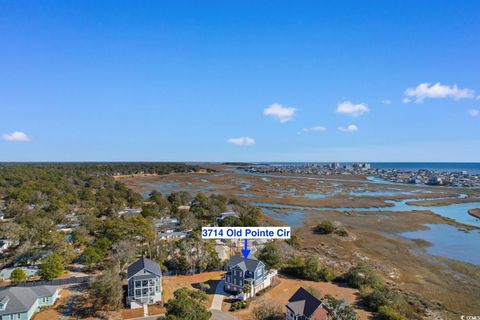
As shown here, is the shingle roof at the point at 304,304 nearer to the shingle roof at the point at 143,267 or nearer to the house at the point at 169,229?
the shingle roof at the point at 143,267

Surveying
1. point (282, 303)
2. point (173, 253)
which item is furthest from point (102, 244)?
point (282, 303)

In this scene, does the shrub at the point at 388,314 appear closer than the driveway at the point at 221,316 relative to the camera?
Yes

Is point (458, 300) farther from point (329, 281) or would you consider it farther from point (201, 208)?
point (201, 208)

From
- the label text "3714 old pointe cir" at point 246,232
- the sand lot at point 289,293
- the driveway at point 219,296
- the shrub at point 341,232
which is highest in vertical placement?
the label text "3714 old pointe cir" at point 246,232

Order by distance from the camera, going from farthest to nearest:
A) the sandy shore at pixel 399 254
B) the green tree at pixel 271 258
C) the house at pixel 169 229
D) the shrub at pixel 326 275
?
the house at pixel 169 229 < the green tree at pixel 271 258 < the shrub at pixel 326 275 < the sandy shore at pixel 399 254

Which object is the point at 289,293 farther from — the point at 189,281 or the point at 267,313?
the point at 189,281

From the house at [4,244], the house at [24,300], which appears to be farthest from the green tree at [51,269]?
the house at [4,244]
